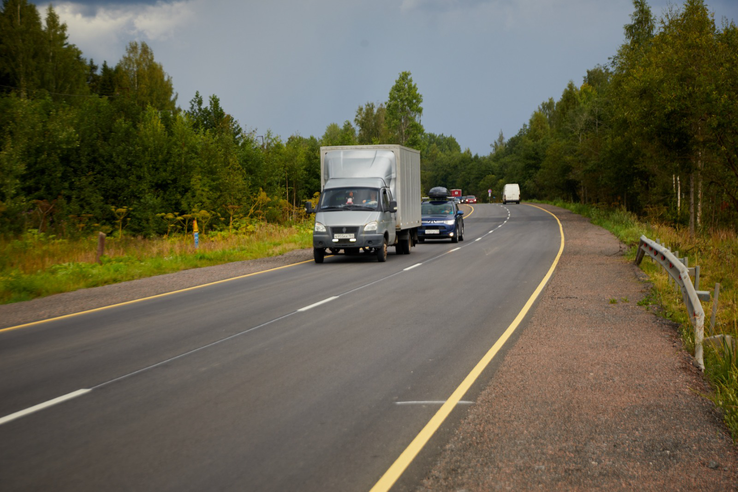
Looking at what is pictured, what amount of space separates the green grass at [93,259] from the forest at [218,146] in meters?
2.40

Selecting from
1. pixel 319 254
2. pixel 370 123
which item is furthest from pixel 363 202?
pixel 370 123

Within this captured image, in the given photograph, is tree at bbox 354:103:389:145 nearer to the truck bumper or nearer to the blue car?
the blue car

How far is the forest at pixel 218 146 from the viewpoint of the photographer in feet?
68.5

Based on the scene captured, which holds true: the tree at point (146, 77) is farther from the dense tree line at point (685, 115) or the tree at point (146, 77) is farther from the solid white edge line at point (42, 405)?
the solid white edge line at point (42, 405)

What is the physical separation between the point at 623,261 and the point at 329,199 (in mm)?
9061

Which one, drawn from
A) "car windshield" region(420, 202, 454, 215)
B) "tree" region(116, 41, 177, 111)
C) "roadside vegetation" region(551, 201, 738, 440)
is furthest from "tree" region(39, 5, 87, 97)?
"roadside vegetation" region(551, 201, 738, 440)

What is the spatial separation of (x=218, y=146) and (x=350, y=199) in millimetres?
22192

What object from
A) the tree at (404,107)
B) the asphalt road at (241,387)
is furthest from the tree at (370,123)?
the asphalt road at (241,387)

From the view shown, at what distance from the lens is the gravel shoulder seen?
4.09 m

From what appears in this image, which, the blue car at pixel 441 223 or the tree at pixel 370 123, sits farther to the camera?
the tree at pixel 370 123

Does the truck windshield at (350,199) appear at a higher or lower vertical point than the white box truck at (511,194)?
lower

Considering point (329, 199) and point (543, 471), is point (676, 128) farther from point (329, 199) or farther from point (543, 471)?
point (543, 471)

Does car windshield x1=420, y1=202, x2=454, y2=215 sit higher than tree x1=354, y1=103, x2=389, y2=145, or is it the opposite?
tree x1=354, y1=103, x2=389, y2=145

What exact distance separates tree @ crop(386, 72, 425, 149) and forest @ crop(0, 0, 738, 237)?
2000 cm
